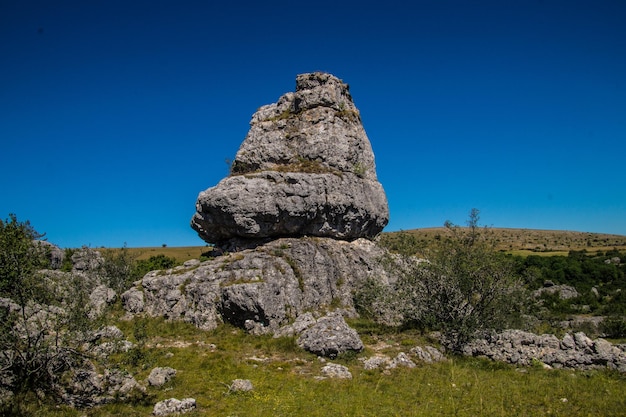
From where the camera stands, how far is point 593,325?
32906 mm

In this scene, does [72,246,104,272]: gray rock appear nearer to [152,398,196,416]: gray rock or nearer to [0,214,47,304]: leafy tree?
[0,214,47,304]: leafy tree

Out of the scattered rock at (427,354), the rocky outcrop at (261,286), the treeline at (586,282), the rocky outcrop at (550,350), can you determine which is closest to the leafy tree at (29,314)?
the rocky outcrop at (261,286)

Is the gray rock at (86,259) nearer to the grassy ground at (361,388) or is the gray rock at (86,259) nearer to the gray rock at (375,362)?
the grassy ground at (361,388)

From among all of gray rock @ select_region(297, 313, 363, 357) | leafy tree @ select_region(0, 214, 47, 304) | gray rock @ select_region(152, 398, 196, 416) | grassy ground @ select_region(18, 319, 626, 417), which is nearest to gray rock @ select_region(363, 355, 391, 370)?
grassy ground @ select_region(18, 319, 626, 417)

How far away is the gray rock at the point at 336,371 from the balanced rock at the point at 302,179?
15771 mm

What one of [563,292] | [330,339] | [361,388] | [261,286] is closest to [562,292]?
[563,292]

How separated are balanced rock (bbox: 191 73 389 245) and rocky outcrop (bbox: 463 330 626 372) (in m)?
16.4

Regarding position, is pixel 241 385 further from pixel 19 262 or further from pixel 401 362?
pixel 19 262

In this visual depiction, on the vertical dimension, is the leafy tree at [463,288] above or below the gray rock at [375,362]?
above

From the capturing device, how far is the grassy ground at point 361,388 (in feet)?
45.4

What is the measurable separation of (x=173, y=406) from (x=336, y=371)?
7552 mm

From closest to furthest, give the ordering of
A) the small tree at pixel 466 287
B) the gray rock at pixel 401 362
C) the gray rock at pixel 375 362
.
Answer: the gray rock at pixel 375 362 < the gray rock at pixel 401 362 < the small tree at pixel 466 287

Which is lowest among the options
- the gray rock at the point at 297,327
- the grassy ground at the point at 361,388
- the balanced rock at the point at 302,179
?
the grassy ground at the point at 361,388

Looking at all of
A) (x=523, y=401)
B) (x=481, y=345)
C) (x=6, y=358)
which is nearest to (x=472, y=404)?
(x=523, y=401)
